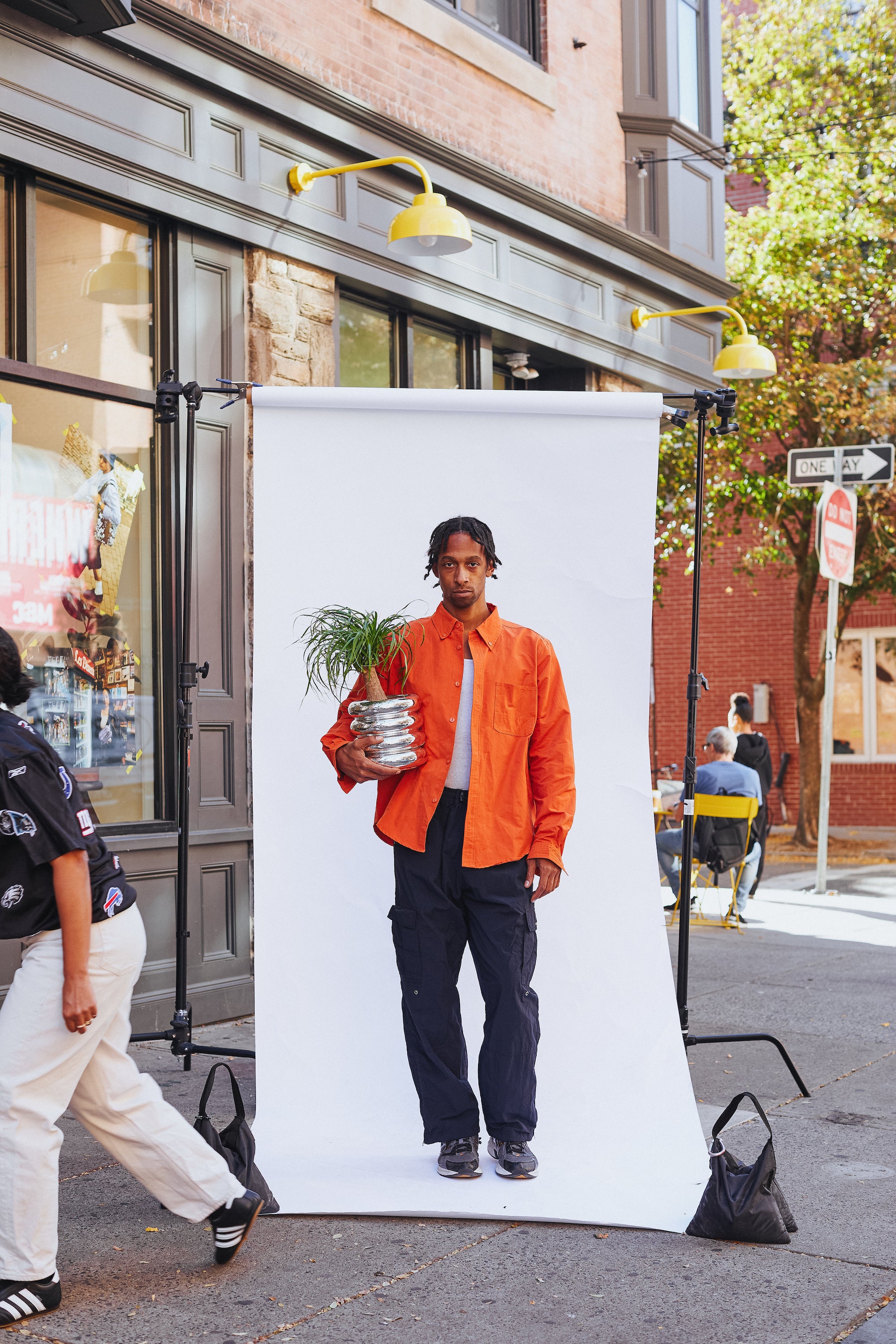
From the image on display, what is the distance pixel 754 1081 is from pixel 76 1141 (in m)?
2.76

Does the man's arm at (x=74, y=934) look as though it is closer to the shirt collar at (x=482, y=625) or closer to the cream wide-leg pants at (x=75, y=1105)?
the cream wide-leg pants at (x=75, y=1105)

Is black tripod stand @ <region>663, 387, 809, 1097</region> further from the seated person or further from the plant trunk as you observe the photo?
the seated person

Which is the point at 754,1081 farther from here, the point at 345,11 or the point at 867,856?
the point at 867,856

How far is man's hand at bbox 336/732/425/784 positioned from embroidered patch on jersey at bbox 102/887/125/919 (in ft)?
3.48

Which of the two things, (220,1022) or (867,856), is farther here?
(867,856)

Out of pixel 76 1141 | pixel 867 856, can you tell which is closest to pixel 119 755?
pixel 76 1141

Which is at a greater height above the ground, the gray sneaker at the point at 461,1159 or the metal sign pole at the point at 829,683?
the metal sign pole at the point at 829,683

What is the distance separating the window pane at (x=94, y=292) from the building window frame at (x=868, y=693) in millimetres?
14403

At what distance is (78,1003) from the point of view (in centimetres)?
343

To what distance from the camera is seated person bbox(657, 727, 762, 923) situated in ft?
32.5

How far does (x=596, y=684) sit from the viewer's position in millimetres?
5172

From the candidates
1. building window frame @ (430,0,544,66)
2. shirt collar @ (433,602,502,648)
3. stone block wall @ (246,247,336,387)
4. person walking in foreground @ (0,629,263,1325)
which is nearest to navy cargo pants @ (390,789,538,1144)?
shirt collar @ (433,602,502,648)

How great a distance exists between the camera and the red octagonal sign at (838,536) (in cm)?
1113

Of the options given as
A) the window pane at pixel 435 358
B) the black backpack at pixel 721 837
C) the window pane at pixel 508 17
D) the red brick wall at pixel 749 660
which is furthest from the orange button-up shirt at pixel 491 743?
the red brick wall at pixel 749 660
